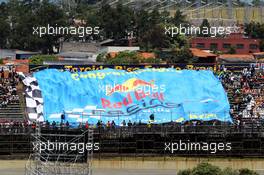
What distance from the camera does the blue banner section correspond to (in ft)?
135

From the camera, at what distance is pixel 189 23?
89.8 meters

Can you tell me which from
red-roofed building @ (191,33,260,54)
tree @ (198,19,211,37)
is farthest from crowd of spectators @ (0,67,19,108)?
red-roofed building @ (191,33,260,54)

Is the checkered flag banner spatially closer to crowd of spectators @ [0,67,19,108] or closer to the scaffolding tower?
crowd of spectators @ [0,67,19,108]

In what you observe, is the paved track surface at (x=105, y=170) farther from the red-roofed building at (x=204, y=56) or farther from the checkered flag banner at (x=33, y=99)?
the red-roofed building at (x=204, y=56)

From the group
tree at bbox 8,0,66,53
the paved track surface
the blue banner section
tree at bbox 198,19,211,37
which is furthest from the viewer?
tree at bbox 8,0,66,53

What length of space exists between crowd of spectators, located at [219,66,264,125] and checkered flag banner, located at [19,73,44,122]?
8360 mm

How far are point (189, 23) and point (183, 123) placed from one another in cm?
5017

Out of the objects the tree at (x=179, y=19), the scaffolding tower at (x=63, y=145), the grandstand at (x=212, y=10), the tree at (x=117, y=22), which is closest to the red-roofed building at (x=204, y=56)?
the grandstand at (x=212, y=10)

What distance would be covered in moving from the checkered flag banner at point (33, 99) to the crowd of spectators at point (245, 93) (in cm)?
836

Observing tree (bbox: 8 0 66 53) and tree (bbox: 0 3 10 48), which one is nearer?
tree (bbox: 8 0 66 53)

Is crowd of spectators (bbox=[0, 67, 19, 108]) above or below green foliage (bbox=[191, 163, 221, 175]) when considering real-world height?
above

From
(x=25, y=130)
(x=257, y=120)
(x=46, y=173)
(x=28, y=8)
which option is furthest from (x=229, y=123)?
(x=28, y=8)

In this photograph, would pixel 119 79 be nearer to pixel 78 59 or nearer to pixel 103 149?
pixel 103 149

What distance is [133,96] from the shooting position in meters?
42.8
